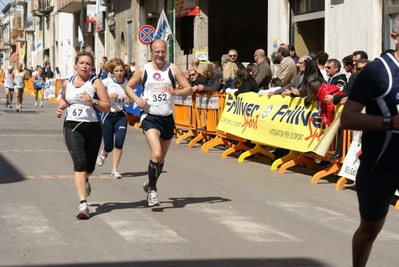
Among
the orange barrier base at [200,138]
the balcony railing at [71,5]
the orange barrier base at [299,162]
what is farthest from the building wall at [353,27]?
the balcony railing at [71,5]

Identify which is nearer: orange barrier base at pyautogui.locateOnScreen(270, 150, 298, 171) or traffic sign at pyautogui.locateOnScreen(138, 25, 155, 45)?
orange barrier base at pyautogui.locateOnScreen(270, 150, 298, 171)

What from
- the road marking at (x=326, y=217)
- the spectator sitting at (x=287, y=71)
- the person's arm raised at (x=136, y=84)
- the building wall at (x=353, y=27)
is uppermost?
the building wall at (x=353, y=27)

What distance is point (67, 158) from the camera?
14828 millimetres

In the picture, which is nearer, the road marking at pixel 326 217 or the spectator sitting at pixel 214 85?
the road marking at pixel 326 217

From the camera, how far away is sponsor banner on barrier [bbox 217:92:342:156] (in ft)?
40.7

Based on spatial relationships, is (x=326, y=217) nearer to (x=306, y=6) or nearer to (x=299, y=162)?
(x=299, y=162)

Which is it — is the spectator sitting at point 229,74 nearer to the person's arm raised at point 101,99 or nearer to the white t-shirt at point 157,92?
the white t-shirt at point 157,92

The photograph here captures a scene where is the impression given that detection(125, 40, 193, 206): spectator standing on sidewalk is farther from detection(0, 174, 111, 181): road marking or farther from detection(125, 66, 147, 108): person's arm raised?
detection(0, 174, 111, 181): road marking

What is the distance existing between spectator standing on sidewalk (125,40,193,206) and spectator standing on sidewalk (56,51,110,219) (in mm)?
677

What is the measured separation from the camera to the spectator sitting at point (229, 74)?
55.1 feet

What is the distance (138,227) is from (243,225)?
1.10 metres

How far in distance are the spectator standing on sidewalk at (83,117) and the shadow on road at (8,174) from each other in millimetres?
3012

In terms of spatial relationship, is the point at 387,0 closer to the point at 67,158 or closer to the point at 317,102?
the point at 317,102

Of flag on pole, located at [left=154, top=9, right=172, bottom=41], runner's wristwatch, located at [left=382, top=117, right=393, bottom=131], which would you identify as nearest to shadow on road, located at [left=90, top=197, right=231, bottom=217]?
runner's wristwatch, located at [left=382, top=117, right=393, bottom=131]
